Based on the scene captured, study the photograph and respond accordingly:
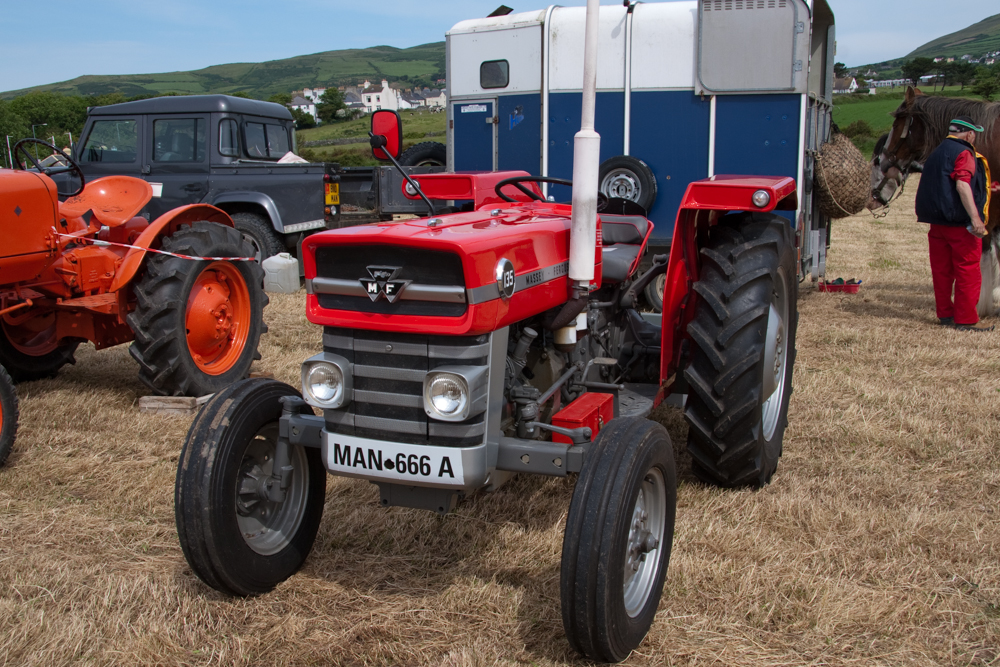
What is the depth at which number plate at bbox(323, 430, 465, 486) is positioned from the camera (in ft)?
7.78

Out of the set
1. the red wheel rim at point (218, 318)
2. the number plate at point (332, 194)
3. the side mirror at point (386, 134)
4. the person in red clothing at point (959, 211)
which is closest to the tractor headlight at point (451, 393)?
the side mirror at point (386, 134)

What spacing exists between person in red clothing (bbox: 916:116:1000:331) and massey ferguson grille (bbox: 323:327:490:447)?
5539 mm

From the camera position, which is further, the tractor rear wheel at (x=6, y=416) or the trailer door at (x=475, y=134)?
the trailer door at (x=475, y=134)

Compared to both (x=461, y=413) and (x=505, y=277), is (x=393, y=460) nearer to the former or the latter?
(x=461, y=413)

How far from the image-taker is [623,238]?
11.7 ft

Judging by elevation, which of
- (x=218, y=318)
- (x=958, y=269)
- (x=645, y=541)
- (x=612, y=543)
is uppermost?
(x=958, y=269)

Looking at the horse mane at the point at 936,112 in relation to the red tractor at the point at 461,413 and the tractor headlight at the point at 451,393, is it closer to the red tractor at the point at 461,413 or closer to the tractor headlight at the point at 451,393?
the red tractor at the point at 461,413

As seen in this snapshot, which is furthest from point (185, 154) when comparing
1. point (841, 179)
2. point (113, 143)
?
point (841, 179)

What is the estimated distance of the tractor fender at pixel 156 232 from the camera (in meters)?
4.70

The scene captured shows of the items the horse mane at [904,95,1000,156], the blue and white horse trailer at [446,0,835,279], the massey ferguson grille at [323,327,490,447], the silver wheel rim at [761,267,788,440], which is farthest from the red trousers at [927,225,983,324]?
the massey ferguson grille at [323,327,490,447]

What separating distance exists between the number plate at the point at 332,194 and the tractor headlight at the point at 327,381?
24.1 ft

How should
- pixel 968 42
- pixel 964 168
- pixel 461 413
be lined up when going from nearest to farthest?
pixel 461 413 < pixel 964 168 < pixel 968 42

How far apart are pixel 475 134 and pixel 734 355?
5.35m

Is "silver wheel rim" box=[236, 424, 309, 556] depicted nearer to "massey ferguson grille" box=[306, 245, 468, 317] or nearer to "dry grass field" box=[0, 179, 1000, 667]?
"dry grass field" box=[0, 179, 1000, 667]
